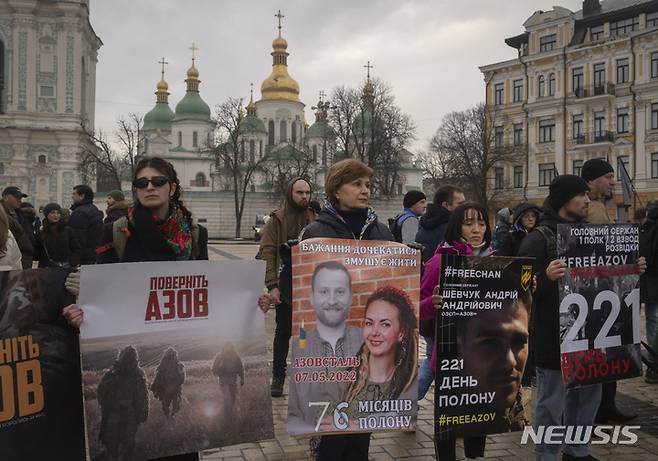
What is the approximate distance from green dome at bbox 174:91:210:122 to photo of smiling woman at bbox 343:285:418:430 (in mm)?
87297

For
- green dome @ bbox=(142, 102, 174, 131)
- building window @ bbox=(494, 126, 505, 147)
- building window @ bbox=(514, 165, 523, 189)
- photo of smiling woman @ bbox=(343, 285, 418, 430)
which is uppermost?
green dome @ bbox=(142, 102, 174, 131)

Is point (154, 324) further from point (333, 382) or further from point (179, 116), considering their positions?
point (179, 116)

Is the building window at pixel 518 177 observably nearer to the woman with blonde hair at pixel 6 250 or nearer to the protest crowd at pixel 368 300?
the protest crowd at pixel 368 300

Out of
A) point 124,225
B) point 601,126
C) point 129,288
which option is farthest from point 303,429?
point 601,126

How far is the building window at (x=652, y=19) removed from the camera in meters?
45.0

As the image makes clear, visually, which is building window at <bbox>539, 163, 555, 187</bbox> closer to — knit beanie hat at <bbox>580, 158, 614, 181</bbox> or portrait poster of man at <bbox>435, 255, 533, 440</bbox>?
knit beanie hat at <bbox>580, 158, 614, 181</bbox>

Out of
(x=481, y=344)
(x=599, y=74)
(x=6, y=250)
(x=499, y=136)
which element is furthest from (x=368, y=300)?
(x=499, y=136)

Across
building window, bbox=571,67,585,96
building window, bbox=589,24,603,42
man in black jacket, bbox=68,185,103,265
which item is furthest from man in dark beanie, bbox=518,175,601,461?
building window, bbox=589,24,603,42

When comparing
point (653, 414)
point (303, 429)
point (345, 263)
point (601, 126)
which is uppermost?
point (601, 126)

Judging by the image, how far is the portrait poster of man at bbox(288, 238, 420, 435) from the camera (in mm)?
3715

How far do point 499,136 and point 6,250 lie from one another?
52297mm

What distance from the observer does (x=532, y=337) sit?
456 centimetres

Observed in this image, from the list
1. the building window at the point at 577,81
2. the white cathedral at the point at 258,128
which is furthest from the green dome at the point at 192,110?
the building window at the point at 577,81

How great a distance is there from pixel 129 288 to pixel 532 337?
2751 millimetres
